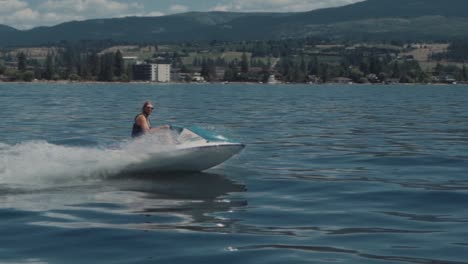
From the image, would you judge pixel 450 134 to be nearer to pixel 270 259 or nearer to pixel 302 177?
pixel 302 177

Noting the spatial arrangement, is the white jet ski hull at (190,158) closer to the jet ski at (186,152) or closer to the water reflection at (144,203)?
the jet ski at (186,152)

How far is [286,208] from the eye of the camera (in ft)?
58.9

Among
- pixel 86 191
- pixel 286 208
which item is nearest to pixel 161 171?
pixel 86 191

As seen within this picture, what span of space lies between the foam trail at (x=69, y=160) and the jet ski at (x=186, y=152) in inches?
4.9

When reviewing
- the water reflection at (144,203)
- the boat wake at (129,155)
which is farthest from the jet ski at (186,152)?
the water reflection at (144,203)

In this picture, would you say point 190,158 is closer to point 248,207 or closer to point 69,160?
point 69,160

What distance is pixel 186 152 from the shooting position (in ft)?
75.0

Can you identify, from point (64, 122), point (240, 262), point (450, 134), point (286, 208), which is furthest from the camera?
point (64, 122)

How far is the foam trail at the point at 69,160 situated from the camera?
832 inches

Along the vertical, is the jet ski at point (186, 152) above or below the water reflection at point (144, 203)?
above

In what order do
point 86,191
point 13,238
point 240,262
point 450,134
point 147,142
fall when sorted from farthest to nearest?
point 450,134 < point 147,142 < point 86,191 < point 13,238 < point 240,262

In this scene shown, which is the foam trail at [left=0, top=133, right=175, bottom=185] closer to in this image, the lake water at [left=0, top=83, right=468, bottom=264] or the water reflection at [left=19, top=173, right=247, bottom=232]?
the lake water at [left=0, top=83, right=468, bottom=264]

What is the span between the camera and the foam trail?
21141 mm

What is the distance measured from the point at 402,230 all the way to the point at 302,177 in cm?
758
